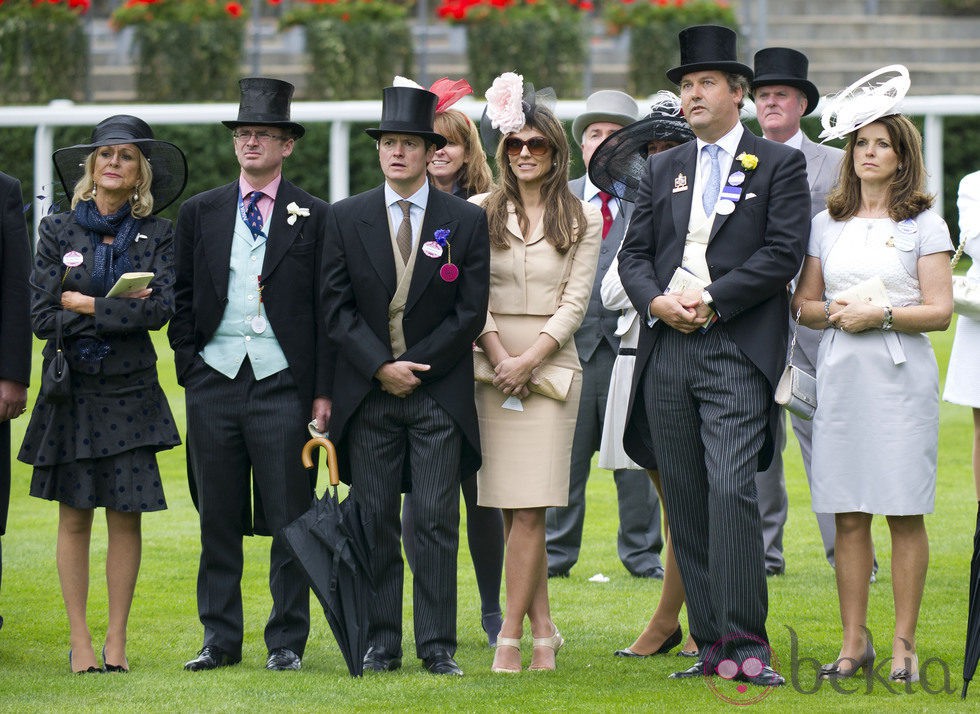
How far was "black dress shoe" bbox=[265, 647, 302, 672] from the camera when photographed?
604 cm

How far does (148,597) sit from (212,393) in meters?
1.79

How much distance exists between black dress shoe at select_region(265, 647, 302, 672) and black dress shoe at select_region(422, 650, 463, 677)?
1.70 ft

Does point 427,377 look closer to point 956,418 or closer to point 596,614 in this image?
point 596,614

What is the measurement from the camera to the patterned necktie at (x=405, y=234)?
604 cm

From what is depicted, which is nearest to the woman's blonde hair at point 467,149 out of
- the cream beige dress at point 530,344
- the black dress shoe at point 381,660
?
the cream beige dress at point 530,344

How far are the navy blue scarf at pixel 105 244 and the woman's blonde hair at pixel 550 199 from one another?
4.70ft

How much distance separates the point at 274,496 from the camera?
611cm

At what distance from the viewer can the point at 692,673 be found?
5.80 metres

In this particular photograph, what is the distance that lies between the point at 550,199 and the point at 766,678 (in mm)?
2059

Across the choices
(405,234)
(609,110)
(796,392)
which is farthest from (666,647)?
(609,110)

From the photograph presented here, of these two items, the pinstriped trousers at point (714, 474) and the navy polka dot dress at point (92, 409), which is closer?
the pinstriped trousers at point (714, 474)

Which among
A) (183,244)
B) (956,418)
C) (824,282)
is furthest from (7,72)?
(824,282)

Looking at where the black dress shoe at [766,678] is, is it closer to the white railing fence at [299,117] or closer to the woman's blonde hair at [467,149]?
the woman's blonde hair at [467,149]

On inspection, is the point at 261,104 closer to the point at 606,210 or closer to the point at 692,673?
the point at 606,210
